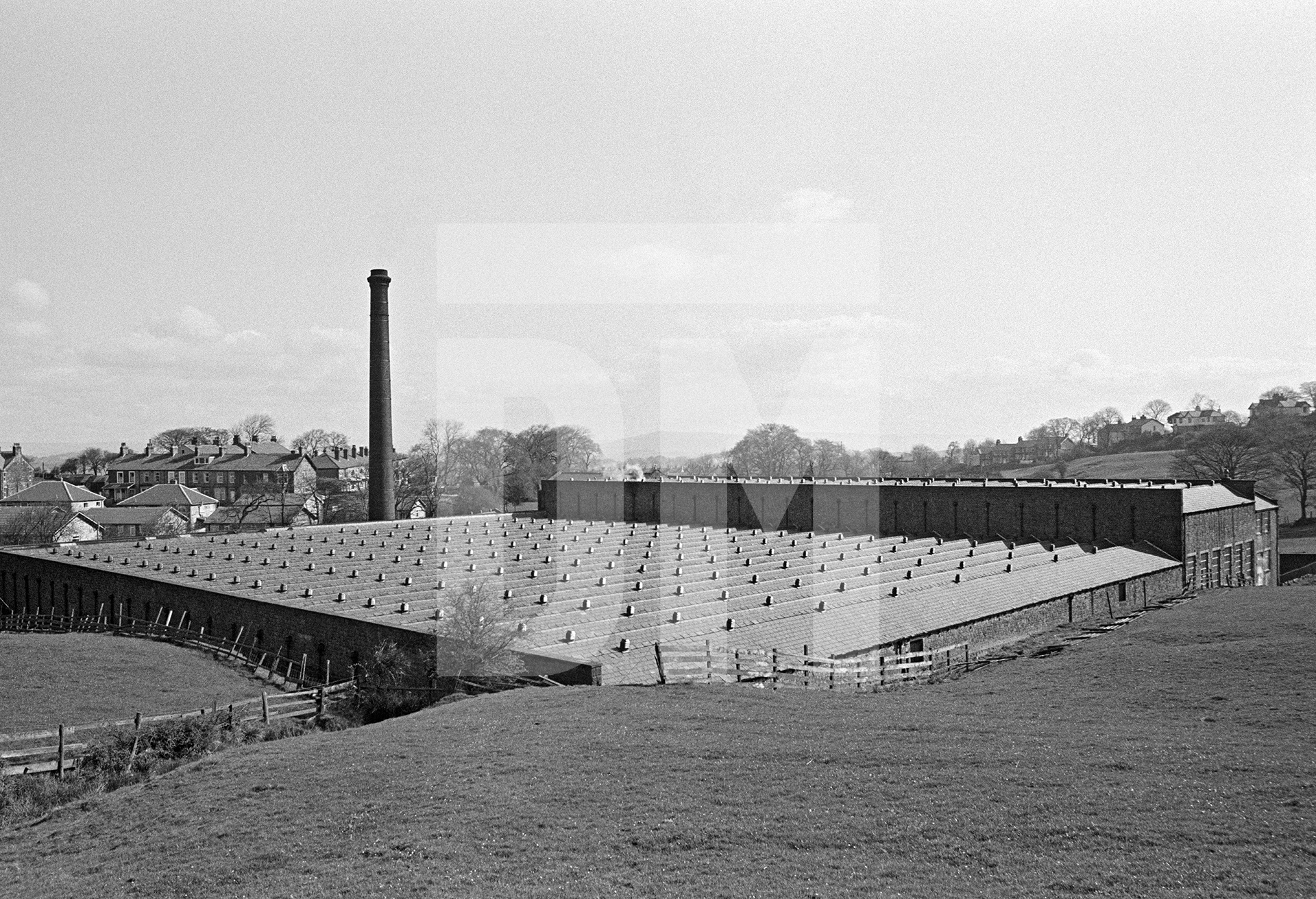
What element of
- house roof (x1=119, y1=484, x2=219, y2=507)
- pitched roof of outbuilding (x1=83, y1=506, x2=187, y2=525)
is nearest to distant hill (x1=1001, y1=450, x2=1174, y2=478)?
house roof (x1=119, y1=484, x2=219, y2=507)

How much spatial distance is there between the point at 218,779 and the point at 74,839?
2.02 m

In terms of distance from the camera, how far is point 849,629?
26297 millimetres

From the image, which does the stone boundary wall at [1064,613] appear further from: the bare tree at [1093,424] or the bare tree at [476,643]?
the bare tree at [1093,424]

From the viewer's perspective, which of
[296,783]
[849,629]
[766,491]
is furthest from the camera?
[766,491]

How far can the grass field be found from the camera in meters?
22.5

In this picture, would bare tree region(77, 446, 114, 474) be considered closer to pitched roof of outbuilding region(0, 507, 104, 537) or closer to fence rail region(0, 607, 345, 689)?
pitched roof of outbuilding region(0, 507, 104, 537)

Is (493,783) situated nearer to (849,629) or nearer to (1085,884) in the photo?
(1085,884)

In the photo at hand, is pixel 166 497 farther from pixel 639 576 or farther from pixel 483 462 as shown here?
pixel 639 576

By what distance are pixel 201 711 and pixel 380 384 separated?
38337 mm

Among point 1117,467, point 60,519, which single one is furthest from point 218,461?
point 1117,467

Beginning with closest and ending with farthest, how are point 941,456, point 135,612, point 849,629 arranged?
point 849,629, point 135,612, point 941,456

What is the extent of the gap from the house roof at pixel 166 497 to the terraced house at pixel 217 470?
17403 millimetres

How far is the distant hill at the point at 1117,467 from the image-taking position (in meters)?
105

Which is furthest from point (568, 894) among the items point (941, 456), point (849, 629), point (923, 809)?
point (941, 456)
